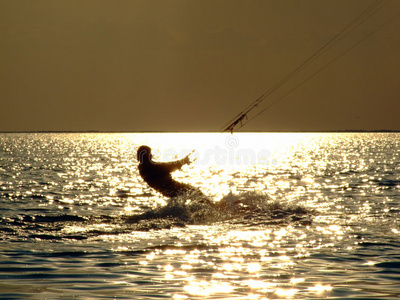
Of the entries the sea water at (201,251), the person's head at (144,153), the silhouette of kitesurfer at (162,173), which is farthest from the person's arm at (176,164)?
the sea water at (201,251)

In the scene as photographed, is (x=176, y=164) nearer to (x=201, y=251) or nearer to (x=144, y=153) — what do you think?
(x=144, y=153)

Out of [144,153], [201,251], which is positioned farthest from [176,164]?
[201,251]

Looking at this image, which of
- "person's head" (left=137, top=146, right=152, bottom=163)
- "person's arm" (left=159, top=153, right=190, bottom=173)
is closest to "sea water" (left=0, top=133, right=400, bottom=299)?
"person's arm" (left=159, top=153, right=190, bottom=173)

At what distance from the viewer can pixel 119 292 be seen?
38.6 feet

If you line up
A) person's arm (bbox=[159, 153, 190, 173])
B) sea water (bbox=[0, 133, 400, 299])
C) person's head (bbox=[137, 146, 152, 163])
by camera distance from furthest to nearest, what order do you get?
1. person's head (bbox=[137, 146, 152, 163])
2. person's arm (bbox=[159, 153, 190, 173])
3. sea water (bbox=[0, 133, 400, 299])

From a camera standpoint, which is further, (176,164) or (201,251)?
(176,164)

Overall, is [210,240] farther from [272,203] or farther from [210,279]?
[272,203]

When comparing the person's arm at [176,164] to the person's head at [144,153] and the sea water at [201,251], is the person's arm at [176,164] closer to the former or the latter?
the person's head at [144,153]

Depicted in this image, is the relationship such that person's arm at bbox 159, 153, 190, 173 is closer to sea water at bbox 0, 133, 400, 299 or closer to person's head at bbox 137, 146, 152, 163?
person's head at bbox 137, 146, 152, 163

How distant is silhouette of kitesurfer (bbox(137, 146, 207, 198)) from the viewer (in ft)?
72.2

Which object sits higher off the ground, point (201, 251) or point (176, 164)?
point (176, 164)

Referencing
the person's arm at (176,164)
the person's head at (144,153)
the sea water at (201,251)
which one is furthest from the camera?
the person's head at (144,153)

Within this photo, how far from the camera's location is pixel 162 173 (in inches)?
883

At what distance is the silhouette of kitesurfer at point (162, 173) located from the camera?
72.2ft
